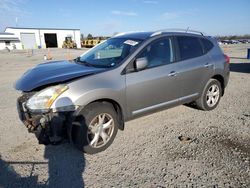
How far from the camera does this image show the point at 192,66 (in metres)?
4.67

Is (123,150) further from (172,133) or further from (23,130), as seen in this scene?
(23,130)

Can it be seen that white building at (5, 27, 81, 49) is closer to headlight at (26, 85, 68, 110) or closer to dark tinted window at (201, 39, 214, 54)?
dark tinted window at (201, 39, 214, 54)

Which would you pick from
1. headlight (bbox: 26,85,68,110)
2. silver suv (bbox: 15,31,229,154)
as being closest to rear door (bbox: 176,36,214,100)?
silver suv (bbox: 15,31,229,154)

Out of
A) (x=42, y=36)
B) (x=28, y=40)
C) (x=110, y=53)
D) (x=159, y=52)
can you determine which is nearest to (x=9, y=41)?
(x=28, y=40)

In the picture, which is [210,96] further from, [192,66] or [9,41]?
[9,41]

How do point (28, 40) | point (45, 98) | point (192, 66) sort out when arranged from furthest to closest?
point (28, 40), point (192, 66), point (45, 98)

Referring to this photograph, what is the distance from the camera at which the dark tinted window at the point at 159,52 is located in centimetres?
405

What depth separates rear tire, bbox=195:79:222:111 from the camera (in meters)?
5.19

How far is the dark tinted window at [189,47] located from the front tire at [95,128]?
1.97 meters

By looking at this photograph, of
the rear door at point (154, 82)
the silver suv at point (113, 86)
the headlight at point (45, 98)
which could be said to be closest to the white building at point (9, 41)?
the silver suv at point (113, 86)

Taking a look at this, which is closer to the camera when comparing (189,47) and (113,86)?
(113,86)

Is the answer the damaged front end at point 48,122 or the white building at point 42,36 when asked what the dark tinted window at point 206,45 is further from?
the white building at point 42,36

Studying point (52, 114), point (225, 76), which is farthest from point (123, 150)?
point (225, 76)

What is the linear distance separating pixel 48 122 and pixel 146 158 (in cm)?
155
